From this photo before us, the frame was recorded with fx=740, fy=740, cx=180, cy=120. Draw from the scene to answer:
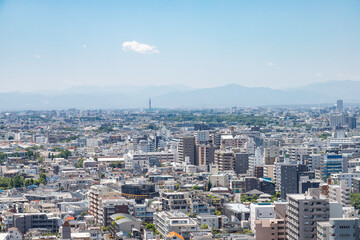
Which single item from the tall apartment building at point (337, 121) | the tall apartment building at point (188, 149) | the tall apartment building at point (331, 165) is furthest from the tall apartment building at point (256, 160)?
the tall apartment building at point (337, 121)

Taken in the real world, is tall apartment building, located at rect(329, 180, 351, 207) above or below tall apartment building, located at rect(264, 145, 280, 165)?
below

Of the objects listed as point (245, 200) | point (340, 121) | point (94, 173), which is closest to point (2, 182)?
point (94, 173)

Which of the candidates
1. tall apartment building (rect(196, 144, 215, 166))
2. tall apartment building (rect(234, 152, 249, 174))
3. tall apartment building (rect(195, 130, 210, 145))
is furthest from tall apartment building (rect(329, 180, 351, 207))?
tall apartment building (rect(195, 130, 210, 145))

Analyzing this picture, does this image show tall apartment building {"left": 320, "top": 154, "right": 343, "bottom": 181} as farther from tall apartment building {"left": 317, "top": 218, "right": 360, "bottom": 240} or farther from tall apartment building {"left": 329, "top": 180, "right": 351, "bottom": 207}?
tall apartment building {"left": 317, "top": 218, "right": 360, "bottom": 240}

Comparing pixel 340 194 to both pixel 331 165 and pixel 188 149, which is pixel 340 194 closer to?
pixel 331 165

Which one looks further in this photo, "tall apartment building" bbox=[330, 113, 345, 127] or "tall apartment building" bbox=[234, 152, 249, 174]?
"tall apartment building" bbox=[330, 113, 345, 127]

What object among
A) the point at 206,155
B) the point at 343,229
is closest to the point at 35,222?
the point at 343,229
